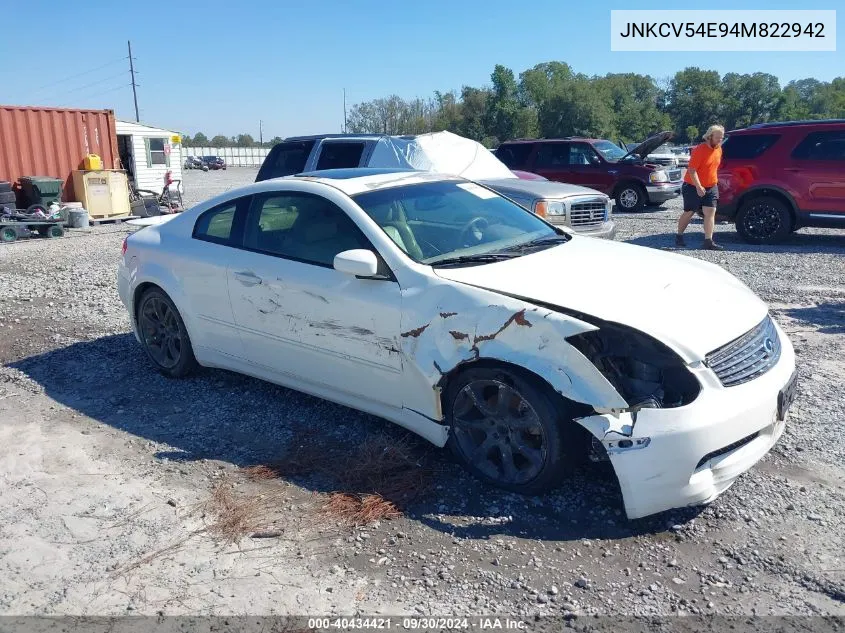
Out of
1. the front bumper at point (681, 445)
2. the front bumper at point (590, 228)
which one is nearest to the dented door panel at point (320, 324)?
the front bumper at point (681, 445)

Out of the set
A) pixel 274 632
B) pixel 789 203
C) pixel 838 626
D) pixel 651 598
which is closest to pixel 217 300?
pixel 274 632

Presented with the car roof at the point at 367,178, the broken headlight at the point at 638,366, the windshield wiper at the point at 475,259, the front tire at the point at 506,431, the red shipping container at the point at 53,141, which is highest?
the red shipping container at the point at 53,141

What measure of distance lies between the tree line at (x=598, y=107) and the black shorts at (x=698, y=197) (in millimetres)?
42546

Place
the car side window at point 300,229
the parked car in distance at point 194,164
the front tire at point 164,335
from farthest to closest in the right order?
the parked car in distance at point 194,164 < the front tire at point 164,335 < the car side window at point 300,229

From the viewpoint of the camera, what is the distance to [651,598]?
2912mm

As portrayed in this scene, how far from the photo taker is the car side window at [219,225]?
505 cm

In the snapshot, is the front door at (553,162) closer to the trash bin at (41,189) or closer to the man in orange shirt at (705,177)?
the man in orange shirt at (705,177)

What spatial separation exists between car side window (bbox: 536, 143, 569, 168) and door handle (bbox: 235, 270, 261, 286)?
543 inches

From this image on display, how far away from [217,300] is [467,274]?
1.99m

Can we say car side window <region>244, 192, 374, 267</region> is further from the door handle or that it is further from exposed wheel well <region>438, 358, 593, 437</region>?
exposed wheel well <region>438, 358, 593, 437</region>

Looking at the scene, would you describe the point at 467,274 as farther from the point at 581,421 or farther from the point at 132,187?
the point at 132,187

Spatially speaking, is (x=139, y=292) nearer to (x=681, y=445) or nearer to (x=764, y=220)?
(x=681, y=445)

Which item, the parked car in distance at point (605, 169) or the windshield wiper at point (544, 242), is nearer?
the windshield wiper at point (544, 242)

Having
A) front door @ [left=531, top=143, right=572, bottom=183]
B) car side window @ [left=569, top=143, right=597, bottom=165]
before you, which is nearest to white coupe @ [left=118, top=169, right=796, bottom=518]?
front door @ [left=531, top=143, right=572, bottom=183]
